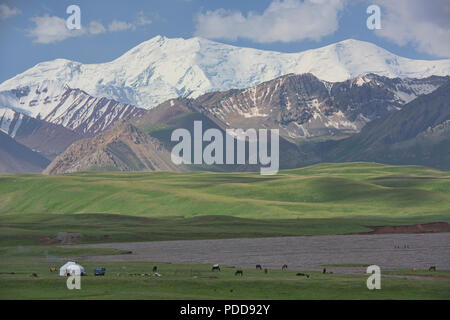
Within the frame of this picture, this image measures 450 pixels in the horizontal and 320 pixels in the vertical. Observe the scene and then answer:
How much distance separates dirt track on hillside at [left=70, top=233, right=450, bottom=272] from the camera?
417 feet

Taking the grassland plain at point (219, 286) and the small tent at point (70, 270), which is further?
the small tent at point (70, 270)

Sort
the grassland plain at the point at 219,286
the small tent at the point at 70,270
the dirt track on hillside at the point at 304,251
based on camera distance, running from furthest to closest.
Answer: the dirt track on hillside at the point at 304,251
the small tent at the point at 70,270
the grassland plain at the point at 219,286

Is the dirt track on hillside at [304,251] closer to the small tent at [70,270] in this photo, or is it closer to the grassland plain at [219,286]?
the grassland plain at [219,286]

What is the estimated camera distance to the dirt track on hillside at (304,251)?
127 meters

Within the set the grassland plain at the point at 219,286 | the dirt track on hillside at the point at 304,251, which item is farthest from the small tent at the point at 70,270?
the dirt track on hillside at the point at 304,251

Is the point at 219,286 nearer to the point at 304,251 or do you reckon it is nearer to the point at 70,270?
the point at 70,270

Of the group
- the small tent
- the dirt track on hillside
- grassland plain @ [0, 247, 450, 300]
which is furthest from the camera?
the dirt track on hillside

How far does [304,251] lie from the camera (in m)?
152

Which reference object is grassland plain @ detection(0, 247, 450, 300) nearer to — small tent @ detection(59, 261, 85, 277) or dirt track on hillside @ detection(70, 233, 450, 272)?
small tent @ detection(59, 261, 85, 277)

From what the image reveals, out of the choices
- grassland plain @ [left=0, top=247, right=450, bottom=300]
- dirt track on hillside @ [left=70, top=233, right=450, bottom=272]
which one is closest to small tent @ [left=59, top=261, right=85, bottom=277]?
grassland plain @ [left=0, top=247, right=450, bottom=300]

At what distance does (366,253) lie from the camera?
479 feet

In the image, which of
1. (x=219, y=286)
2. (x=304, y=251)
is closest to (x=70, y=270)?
(x=219, y=286)
